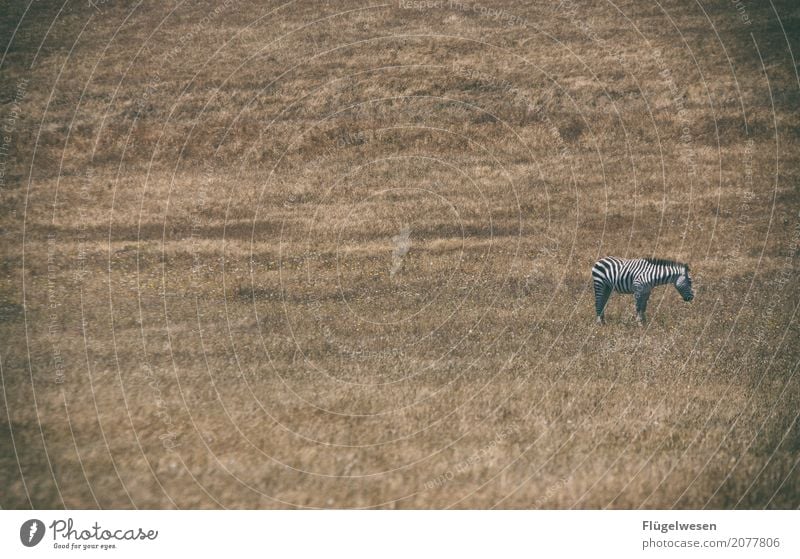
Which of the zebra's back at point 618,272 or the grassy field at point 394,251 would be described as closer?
the grassy field at point 394,251

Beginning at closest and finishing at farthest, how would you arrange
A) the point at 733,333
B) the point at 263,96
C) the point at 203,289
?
the point at 733,333 → the point at 203,289 → the point at 263,96

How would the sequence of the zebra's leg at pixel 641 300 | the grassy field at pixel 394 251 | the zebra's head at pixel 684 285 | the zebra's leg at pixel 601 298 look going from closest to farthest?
the grassy field at pixel 394 251, the zebra's leg at pixel 641 300, the zebra's head at pixel 684 285, the zebra's leg at pixel 601 298

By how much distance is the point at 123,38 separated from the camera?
1350 inches

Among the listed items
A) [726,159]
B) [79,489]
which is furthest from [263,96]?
[726,159]

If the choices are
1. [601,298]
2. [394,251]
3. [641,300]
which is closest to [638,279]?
[641,300]

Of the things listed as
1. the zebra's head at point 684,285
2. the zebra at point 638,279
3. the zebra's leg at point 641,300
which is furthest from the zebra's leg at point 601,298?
the zebra's head at point 684,285

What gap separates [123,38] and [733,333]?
3185 centimetres

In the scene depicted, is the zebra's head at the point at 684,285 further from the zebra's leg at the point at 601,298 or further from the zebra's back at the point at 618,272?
the zebra's leg at the point at 601,298

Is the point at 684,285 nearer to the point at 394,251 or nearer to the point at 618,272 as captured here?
the point at 618,272

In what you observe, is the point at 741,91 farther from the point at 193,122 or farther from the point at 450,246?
the point at 193,122

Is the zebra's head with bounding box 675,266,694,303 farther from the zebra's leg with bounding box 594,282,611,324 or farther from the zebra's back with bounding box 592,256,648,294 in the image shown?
the zebra's leg with bounding box 594,282,611,324

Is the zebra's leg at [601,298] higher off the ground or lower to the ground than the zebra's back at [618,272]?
lower

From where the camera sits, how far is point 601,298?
2745 centimetres

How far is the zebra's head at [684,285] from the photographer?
88.6 feet
